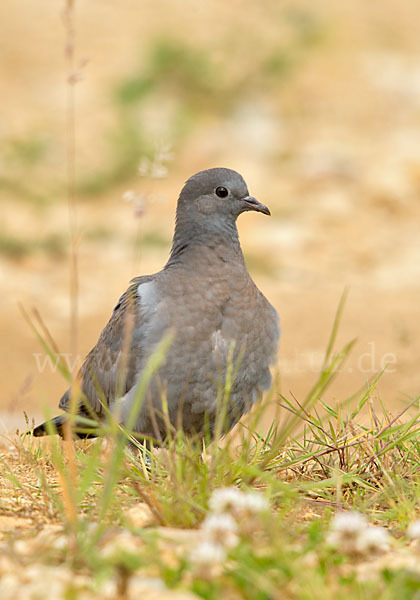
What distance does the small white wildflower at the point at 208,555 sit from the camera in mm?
1722

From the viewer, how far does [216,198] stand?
404 centimetres

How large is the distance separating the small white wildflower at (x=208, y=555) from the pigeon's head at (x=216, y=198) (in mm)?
2392

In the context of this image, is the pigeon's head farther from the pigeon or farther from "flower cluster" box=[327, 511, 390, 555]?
"flower cluster" box=[327, 511, 390, 555]

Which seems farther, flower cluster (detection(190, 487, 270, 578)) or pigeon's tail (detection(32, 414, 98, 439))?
pigeon's tail (detection(32, 414, 98, 439))

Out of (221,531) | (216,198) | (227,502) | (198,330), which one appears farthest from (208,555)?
(216,198)

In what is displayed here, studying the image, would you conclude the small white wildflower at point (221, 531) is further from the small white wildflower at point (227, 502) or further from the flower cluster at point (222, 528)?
the small white wildflower at point (227, 502)

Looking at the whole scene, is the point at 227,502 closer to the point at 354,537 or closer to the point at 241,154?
the point at 354,537

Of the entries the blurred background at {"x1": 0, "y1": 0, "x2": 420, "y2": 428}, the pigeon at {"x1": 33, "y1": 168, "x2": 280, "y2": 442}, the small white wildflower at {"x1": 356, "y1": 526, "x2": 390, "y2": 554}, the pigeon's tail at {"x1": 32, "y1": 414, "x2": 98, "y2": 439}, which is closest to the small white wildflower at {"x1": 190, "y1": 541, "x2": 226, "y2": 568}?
the small white wildflower at {"x1": 356, "y1": 526, "x2": 390, "y2": 554}

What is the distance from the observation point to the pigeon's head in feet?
13.2

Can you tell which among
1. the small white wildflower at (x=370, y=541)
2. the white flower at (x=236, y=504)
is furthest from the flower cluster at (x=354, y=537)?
the white flower at (x=236, y=504)

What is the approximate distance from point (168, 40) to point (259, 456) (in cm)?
1544

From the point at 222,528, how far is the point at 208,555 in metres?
0.11

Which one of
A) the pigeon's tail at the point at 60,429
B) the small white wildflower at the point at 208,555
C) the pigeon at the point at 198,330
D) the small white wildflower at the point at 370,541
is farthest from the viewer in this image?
the pigeon's tail at the point at 60,429

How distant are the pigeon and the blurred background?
8.05ft
